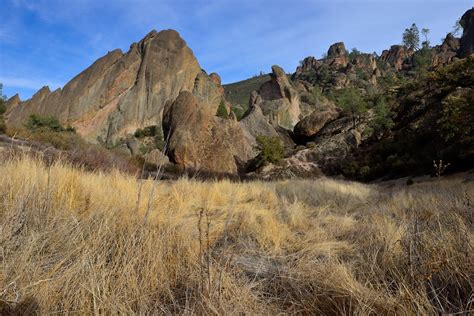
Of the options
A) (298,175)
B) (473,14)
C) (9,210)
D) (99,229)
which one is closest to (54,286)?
(99,229)

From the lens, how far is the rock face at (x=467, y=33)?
7112 centimetres

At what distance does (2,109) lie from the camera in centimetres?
3397

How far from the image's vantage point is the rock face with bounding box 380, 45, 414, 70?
9694 cm

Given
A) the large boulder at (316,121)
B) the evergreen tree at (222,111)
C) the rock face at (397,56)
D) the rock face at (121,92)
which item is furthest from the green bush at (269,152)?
the rock face at (397,56)

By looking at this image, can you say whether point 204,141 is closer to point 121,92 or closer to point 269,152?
point 269,152

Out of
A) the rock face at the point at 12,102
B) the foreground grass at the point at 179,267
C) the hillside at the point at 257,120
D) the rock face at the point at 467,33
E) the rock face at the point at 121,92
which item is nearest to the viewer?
the foreground grass at the point at 179,267

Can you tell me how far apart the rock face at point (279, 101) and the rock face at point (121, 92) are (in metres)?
12.7

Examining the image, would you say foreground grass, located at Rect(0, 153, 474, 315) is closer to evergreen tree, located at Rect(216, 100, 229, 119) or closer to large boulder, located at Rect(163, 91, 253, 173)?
large boulder, located at Rect(163, 91, 253, 173)

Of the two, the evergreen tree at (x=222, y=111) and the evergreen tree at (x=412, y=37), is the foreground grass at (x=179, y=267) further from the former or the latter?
the evergreen tree at (x=412, y=37)

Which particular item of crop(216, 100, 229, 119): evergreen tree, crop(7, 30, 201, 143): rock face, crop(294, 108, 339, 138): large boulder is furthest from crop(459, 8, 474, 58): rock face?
crop(7, 30, 201, 143): rock face

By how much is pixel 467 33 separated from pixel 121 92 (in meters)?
76.6

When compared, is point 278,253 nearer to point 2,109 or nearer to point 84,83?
point 2,109

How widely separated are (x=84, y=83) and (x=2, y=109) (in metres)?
17.6

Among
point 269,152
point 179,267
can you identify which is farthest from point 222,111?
point 179,267
